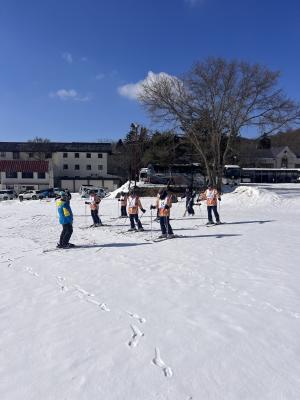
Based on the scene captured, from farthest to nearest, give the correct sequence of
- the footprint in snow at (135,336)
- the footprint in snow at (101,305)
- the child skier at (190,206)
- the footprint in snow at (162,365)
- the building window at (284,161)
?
the building window at (284,161)
the child skier at (190,206)
the footprint in snow at (101,305)
the footprint in snow at (135,336)
the footprint in snow at (162,365)

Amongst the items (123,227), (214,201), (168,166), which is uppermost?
(168,166)

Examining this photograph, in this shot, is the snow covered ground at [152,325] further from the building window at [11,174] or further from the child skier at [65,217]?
the building window at [11,174]

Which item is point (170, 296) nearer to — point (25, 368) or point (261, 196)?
point (25, 368)

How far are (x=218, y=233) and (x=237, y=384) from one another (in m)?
9.31

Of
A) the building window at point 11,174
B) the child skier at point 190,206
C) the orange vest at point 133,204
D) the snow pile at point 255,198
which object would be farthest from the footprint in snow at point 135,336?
the building window at point 11,174

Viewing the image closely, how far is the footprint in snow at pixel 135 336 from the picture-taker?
4.08 metres

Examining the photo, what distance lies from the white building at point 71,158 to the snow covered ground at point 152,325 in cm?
5696

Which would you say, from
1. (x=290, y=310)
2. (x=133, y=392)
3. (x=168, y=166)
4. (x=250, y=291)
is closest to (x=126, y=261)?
(x=250, y=291)

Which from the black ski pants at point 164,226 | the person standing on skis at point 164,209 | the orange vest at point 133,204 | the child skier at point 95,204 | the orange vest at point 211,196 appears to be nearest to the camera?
the person standing on skis at point 164,209

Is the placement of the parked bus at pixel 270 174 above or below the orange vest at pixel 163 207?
above

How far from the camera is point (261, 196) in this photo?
1065 inches

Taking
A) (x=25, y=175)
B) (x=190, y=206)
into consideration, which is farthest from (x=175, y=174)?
(x=25, y=175)

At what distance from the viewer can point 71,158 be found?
6938cm

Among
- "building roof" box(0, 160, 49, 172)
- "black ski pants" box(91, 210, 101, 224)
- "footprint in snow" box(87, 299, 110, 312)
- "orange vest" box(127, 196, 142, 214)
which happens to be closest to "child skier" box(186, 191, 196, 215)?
"black ski pants" box(91, 210, 101, 224)
